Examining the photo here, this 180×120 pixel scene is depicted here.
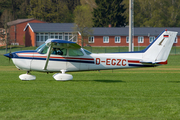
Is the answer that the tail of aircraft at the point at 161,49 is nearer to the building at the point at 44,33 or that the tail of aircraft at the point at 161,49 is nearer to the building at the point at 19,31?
the building at the point at 44,33

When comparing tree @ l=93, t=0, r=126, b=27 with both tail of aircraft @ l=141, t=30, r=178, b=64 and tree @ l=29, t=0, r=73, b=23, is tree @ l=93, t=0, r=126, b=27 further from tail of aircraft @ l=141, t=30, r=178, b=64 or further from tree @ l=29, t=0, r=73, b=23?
tail of aircraft @ l=141, t=30, r=178, b=64

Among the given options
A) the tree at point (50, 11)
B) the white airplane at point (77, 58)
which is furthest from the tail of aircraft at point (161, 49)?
the tree at point (50, 11)

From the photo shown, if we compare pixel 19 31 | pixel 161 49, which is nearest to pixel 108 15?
pixel 19 31

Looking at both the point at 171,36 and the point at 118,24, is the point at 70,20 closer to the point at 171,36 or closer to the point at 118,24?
the point at 118,24

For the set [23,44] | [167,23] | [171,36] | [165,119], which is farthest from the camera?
[167,23]

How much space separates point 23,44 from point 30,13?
1919cm

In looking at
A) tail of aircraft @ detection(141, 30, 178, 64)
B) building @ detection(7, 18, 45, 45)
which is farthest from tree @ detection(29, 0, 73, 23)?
tail of aircraft @ detection(141, 30, 178, 64)

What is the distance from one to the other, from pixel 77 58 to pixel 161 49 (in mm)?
4268

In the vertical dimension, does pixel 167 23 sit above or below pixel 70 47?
above

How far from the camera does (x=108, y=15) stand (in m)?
84.2

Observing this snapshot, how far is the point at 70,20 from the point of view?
99.4m

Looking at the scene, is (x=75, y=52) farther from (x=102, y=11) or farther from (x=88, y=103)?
(x=102, y=11)

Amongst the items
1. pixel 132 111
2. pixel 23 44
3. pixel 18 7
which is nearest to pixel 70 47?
pixel 132 111

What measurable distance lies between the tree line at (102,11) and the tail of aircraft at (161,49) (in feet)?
228
